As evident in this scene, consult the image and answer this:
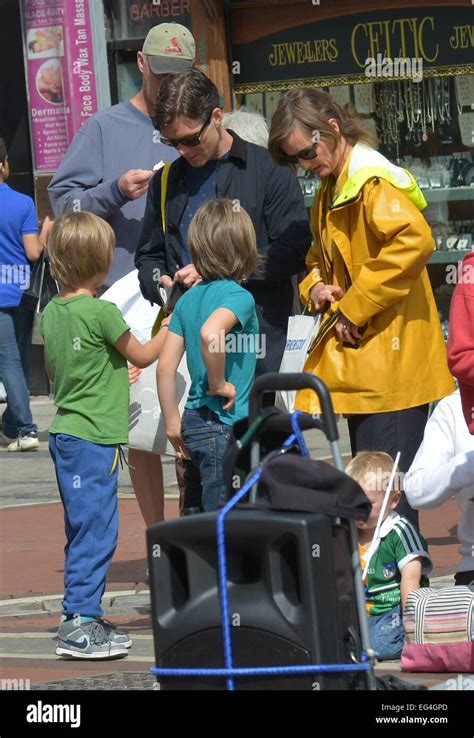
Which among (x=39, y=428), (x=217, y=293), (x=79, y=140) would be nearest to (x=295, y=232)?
(x=217, y=293)

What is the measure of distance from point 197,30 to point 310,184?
4.76 feet

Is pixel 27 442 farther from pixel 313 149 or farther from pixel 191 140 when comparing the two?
pixel 313 149

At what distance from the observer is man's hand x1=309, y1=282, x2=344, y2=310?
6.19 metres

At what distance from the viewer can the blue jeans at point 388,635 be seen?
573cm

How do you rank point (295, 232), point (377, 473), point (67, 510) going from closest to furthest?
1. point (377, 473)
2. point (67, 510)
3. point (295, 232)

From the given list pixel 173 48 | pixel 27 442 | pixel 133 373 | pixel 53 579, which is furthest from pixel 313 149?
pixel 27 442

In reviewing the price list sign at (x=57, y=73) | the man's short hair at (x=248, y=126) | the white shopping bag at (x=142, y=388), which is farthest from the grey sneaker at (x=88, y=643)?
the price list sign at (x=57, y=73)

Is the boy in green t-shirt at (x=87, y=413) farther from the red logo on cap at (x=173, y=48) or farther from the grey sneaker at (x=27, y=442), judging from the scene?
the grey sneaker at (x=27, y=442)

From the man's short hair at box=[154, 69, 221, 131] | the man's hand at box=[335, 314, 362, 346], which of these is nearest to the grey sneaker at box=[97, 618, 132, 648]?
the man's hand at box=[335, 314, 362, 346]

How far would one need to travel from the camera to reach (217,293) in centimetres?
595

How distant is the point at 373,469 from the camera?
5.73 m

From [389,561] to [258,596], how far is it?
2.03m

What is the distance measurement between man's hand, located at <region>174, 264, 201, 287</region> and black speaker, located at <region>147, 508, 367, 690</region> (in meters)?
2.35
